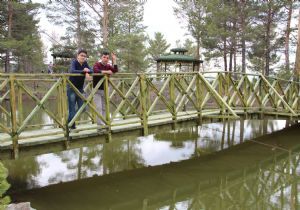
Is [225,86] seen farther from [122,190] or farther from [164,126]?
[122,190]

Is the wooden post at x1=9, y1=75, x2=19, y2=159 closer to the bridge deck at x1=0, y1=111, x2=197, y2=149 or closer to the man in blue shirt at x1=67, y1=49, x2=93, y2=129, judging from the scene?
the bridge deck at x1=0, y1=111, x2=197, y2=149

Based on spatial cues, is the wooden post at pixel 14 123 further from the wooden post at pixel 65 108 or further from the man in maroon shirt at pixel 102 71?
the man in maroon shirt at pixel 102 71

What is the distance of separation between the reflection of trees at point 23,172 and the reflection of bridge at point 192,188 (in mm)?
466

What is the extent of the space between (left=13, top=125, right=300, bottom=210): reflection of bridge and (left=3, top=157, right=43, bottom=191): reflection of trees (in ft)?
1.53

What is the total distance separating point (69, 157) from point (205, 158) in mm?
3519

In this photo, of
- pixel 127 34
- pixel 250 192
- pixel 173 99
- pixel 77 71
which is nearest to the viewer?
pixel 77 71

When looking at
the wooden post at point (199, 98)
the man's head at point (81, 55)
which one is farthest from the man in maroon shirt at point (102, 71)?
the wooden post at point (199, 98)

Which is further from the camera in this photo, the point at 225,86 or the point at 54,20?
the point at 54,20

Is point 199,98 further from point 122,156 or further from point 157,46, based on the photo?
point 157,46

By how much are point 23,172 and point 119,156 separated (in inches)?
101

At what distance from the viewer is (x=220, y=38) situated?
26.5 metres

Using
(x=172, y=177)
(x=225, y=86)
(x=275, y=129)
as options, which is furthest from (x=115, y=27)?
(x=172, y=177)

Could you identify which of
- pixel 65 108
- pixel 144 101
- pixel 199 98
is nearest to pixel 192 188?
pixel 144 101

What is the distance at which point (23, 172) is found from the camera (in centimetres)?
793
